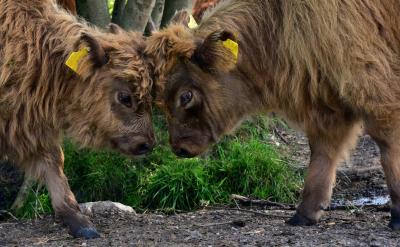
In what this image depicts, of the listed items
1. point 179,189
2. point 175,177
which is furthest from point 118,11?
point 179,189

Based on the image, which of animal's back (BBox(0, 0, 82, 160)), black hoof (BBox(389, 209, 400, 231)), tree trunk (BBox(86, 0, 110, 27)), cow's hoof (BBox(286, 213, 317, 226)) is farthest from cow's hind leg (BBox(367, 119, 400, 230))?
tree trunk (BBox(86, 0, 110, 27))

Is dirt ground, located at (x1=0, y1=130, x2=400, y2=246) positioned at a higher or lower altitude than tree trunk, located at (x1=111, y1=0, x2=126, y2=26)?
lower

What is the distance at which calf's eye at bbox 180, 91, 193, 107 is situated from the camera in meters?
7.83

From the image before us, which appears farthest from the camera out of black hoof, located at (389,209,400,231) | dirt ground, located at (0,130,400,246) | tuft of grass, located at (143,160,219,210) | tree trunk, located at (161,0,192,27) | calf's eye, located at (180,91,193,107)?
tree trunk, located at (161,0,192,27)

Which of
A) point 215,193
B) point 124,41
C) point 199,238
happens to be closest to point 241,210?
point 215,193

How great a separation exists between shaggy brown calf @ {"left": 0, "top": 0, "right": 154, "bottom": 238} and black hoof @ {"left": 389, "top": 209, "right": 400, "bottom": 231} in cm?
212

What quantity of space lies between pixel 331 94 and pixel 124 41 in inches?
71.8

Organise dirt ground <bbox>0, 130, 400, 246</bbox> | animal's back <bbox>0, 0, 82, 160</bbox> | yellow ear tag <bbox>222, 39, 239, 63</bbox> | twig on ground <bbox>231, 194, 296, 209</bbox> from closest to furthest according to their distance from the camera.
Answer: dirt ground <bbox>0, 130, 400, 246</bbox>
yellow ear tag <bbox>222, 39, 239, 63</bbox>
animal's back <bbox>0, 0, 82, 160</bbox>
twig on ground <bbox>231, 194, 296, 209</bbox>

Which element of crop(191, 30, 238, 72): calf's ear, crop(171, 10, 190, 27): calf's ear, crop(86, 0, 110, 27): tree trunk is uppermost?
crop(86, 0, 110, 27): tree trunk

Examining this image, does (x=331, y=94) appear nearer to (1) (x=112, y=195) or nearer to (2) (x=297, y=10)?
(2) (x=297, y=10)

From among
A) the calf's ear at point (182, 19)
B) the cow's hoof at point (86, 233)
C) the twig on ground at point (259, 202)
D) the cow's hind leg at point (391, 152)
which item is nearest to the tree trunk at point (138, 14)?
the calf's ear at point (182, 19)

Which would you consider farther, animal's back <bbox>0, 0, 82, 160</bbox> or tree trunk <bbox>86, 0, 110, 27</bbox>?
tree trunk <bbox>86, 0, 110, 27</bbox>

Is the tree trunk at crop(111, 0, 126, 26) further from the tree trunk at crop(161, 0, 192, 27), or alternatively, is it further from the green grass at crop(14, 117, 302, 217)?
the green grass at crop(14, 117, 302, 217)

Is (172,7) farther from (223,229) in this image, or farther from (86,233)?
(86,233)
